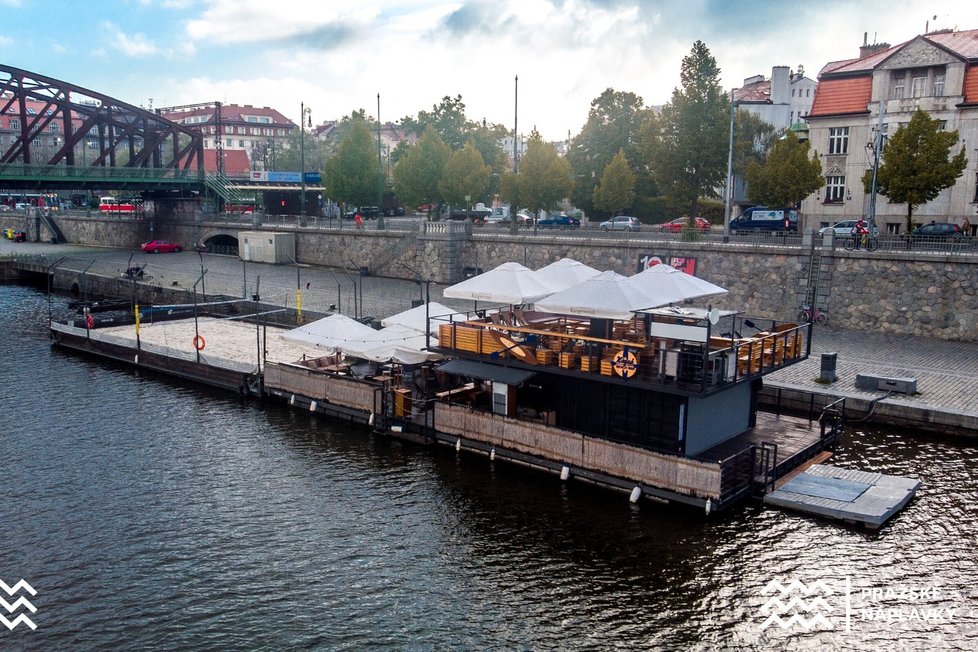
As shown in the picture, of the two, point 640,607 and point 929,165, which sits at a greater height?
point 929,165


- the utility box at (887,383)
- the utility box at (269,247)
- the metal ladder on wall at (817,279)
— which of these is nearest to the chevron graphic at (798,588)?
the utility box at (887,383)

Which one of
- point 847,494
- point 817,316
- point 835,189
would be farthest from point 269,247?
point 847,494

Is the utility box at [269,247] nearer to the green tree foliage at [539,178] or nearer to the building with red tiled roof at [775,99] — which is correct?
the green tree foliage at [539,178]

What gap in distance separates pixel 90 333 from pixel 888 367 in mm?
37646

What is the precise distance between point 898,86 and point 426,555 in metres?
52.7

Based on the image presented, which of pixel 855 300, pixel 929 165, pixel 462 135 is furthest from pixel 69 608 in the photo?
pixel 462 135

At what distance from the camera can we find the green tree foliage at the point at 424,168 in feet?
255

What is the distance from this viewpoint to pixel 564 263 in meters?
31.0

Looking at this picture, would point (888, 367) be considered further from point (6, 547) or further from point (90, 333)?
point (90, 333)

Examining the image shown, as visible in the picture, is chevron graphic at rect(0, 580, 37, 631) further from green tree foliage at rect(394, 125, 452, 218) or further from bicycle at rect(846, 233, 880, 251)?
green tree foliage at rect(394, 125, 452, 218)

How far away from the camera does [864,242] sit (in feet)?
137

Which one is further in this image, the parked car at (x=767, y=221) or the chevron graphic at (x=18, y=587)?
the parked car at (x=767, y=221)

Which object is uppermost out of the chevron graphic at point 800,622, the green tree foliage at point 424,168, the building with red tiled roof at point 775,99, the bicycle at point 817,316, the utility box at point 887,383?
the building with red tiled roof at point 775,99

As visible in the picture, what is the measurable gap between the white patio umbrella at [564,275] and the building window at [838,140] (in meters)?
39.0
